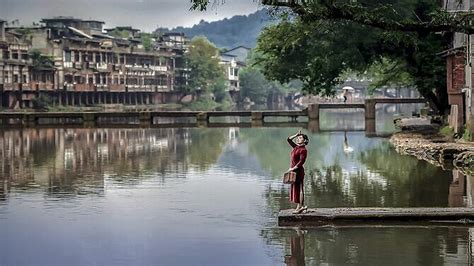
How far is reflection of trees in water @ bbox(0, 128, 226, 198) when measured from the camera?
29.6 metres

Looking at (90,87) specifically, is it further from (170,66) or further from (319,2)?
(319,2)

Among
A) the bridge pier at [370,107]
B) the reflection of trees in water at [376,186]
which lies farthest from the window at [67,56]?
the reflection of trees in water at [376,186]

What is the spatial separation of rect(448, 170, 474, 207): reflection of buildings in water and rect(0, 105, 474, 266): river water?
0.12 ft

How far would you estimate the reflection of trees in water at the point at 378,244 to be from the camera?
15.1 meters

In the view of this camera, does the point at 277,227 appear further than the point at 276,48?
No

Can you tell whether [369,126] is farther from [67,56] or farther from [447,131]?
[67,56]

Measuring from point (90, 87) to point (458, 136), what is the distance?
3766 inches

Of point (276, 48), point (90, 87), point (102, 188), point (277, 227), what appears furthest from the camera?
point (90, 87)

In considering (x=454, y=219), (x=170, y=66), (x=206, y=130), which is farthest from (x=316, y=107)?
(x=170, y=66)

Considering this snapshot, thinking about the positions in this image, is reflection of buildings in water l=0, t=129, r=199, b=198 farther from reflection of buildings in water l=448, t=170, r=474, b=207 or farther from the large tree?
reflection of buildings in water l=448, t=170, r=474, b=207

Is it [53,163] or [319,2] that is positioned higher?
[319,2]

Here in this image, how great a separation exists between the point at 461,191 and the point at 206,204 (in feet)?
24.9

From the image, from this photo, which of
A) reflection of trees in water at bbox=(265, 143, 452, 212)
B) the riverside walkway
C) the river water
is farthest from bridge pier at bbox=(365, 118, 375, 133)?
the riverside walkway

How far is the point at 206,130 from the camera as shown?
220 ft
